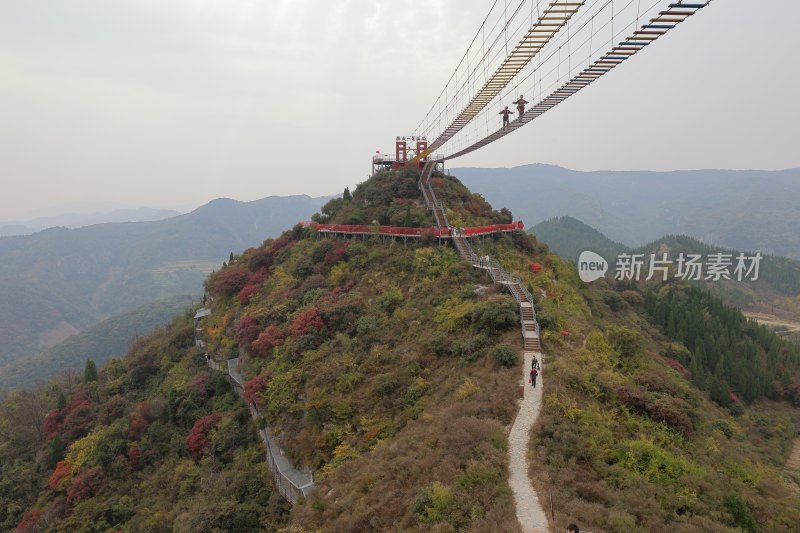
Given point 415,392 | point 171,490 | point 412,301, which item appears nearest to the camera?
point 415,392

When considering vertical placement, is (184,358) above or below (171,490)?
above

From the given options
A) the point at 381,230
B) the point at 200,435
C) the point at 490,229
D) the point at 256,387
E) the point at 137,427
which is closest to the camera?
the point at 256,387

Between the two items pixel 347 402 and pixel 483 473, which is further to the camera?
pixel 347 402

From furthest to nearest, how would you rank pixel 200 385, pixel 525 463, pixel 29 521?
pixel 200 385
pixel 29 521
pixel 525 463

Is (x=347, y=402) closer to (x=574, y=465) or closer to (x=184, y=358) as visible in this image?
(x=574, y=465)

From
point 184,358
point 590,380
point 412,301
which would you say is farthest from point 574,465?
point 184,358

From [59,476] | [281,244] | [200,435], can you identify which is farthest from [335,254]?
[59,476]

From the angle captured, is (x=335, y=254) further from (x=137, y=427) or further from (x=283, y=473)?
(x=283, y=473)
